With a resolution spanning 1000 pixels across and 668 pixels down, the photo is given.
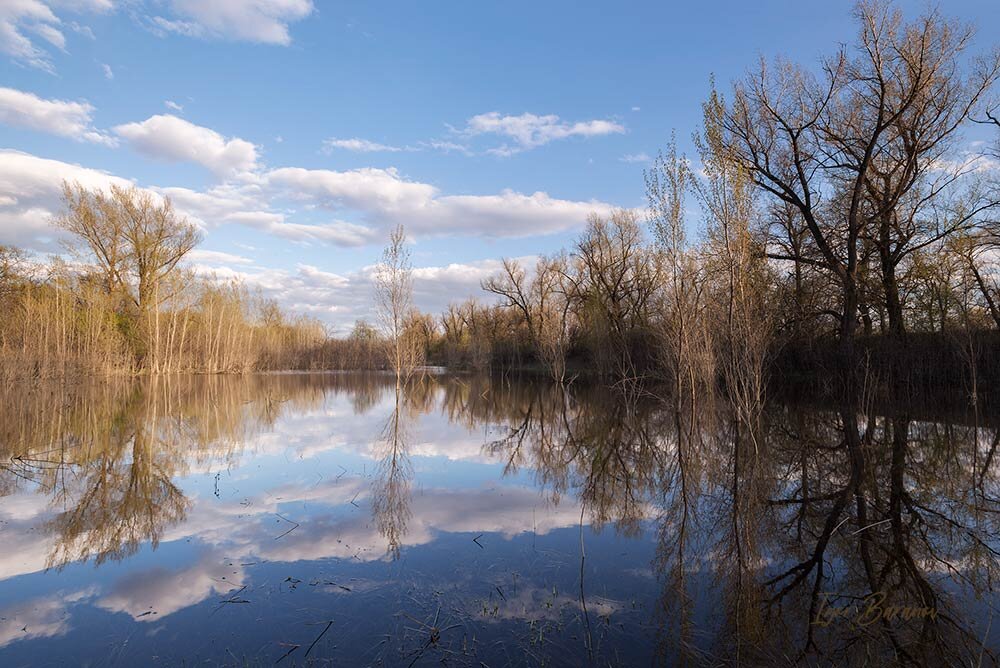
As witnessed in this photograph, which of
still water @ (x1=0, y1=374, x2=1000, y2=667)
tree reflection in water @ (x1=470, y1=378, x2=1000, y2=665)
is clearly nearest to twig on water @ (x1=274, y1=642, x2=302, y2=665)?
still water @ (x1=0, y1=374, x2=1000, y2=667)

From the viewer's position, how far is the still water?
10.7 feet

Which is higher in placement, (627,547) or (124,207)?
(124,207)

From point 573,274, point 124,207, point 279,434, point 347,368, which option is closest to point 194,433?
point 279,434

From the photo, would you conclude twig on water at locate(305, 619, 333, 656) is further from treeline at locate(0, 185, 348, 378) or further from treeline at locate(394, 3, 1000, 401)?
treeline at locate(0, 185, 348, 378)

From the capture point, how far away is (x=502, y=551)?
497cm

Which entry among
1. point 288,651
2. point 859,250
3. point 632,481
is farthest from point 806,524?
point 859,250

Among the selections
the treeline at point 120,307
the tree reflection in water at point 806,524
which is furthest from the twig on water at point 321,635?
the treeline at point 120,307

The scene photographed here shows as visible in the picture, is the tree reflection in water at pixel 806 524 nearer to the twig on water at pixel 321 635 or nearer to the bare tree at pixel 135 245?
the twig on water at pixel 321 635

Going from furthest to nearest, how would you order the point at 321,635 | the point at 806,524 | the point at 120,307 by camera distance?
1. the point at 120,307
2. the point at 806,524
3. the point at 321,635

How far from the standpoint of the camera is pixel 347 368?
187 ft

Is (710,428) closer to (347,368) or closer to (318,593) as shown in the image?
(318,593)

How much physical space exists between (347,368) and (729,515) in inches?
2143

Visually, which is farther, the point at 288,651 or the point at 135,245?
the point at 135,245

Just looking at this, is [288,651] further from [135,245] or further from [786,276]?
[135,245]
